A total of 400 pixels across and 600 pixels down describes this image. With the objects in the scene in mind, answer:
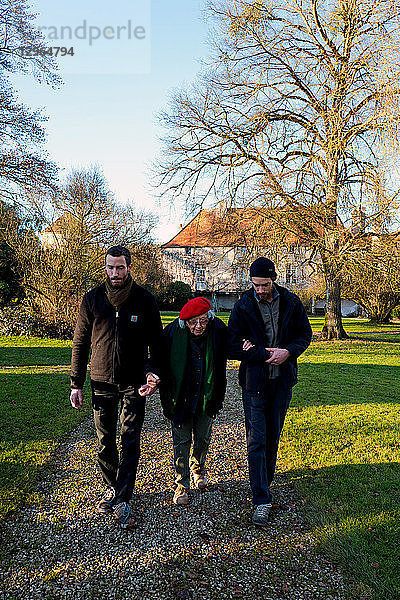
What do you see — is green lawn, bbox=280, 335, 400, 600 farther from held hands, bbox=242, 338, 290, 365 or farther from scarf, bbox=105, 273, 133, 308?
scarf, bbox=105, 273, 133, 308

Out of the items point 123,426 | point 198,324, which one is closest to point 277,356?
point 198,324

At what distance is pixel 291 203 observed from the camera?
18406 millimetres

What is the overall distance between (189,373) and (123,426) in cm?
76

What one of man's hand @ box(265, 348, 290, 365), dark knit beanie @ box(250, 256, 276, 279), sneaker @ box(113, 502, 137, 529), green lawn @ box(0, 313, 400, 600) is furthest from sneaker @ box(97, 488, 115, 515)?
dark knit beanie @ box(250, 256, 276, 279)

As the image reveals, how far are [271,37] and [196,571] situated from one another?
67.4ft

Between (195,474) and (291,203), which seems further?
(291,203)

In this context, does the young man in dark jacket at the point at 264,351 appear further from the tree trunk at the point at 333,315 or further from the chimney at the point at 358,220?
the tree trunk at the point at 333,315

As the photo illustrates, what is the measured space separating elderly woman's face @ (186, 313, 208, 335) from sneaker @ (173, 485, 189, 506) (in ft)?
4.90

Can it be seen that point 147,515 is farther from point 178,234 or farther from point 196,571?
point 178,234

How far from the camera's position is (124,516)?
4250mm

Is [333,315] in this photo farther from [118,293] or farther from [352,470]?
[118,293]

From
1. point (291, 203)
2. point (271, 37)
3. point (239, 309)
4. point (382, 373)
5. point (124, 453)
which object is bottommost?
point (382, 373)

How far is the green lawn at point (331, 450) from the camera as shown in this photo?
4.01 meters

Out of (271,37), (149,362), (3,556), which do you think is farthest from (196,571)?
(271,37)
